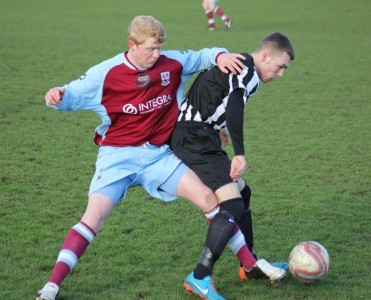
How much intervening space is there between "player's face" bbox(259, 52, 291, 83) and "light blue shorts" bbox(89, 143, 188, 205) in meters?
0.91

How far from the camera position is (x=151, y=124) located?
15.8ft

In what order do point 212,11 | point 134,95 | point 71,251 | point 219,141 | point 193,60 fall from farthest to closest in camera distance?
1. point 212,11
2. point 193,60
3. point 219,141
4. point 134,95
5. point 71,251

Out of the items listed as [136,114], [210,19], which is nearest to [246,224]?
[136,114]

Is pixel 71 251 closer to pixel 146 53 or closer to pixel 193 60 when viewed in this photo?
pixel 146 53

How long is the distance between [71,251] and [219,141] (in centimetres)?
134

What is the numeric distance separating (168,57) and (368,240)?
2444 mm

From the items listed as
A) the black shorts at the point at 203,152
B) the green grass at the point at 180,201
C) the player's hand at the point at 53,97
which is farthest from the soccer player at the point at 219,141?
the player's hand at the point at 53,97

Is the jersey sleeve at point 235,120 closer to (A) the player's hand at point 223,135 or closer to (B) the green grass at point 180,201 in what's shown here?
(A) the player's hand at point 223,135

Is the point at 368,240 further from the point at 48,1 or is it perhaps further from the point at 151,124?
the point at 48,1

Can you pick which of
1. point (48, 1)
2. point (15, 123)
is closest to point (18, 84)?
point (15, 123)

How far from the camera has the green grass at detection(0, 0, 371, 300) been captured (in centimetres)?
488

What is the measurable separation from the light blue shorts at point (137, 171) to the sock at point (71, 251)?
0.30 metres

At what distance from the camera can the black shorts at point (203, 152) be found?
4594 millimetres

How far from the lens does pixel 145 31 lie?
4.53m
